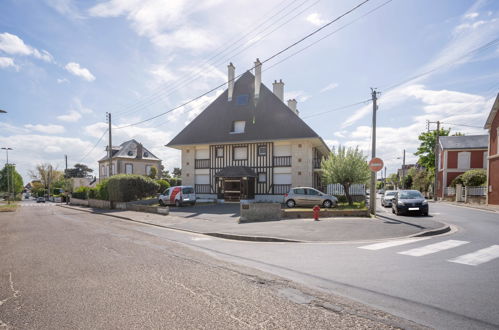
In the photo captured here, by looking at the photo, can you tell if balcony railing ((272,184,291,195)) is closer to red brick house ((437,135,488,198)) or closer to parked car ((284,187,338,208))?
parked car ((284,187,338,208))

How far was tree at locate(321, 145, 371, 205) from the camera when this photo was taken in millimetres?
19156

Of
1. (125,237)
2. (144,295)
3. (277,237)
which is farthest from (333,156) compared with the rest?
(144,295)

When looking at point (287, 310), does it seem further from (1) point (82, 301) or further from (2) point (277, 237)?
(2) point (277, 237)

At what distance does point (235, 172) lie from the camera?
83.6 feet

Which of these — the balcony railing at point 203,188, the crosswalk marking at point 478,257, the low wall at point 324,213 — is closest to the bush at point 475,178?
the low wall at point 324,213

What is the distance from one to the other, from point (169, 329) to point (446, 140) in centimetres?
4787

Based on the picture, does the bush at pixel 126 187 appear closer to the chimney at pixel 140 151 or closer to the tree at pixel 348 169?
the tree at pixel 348 169

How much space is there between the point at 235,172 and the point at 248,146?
3.17 metres

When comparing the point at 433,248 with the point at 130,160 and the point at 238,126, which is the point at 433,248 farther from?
the point at 130,160

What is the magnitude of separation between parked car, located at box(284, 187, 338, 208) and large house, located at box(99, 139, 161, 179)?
36.2 meters

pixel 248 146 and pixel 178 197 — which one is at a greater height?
pixel 248 146

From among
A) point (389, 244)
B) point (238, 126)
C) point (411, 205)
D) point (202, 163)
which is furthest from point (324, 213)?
point (202, 163)

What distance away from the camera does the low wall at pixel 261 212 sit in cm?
1498

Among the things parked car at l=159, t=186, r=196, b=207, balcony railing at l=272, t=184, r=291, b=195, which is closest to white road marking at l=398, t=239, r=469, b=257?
balcony railing at l=272, t=184, r=291, b=195
